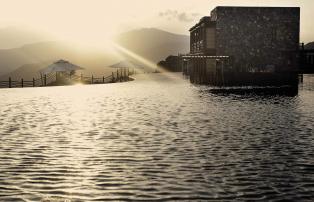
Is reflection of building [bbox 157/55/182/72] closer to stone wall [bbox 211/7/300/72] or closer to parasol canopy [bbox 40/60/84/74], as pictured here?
stone wall [bbox 211/7/300/72]

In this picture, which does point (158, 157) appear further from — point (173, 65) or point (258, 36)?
point (173, 65)

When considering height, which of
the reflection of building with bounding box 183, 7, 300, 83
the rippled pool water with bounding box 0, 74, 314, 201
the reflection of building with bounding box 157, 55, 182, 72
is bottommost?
the rippled pool water with bounding box 0, 74, 314, 201

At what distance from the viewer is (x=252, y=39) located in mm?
58156

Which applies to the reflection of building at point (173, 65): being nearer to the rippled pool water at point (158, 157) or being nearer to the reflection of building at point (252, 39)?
the reflection of building at point (252, 39)

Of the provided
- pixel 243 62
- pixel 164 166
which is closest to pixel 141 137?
pixel 164 166

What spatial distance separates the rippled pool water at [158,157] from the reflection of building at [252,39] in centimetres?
3901

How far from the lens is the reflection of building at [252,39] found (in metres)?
57.8

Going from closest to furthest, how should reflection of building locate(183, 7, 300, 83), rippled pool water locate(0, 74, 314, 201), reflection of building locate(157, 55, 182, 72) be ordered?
rippled pool water locate(0, 74, 314, 201) < reflection of building locate(183, 7, 300, 83) < reflection of building locate(157, 55, 182, 72)

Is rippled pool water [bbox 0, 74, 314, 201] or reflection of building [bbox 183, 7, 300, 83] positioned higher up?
reflection of building [bbox 183, 7, 300, 83]

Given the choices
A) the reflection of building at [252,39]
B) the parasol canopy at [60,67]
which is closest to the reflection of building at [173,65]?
the reflection of building at [252,39]

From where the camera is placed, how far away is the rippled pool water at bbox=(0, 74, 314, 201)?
7664mm

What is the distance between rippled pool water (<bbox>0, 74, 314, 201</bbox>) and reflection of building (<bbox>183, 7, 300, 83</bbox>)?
3901 centimetres

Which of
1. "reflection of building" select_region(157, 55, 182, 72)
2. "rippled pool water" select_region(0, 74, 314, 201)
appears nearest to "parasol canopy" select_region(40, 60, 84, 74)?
"rippled pool water" select_region(0, 74, 314, 201)

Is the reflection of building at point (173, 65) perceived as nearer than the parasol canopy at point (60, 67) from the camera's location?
No
